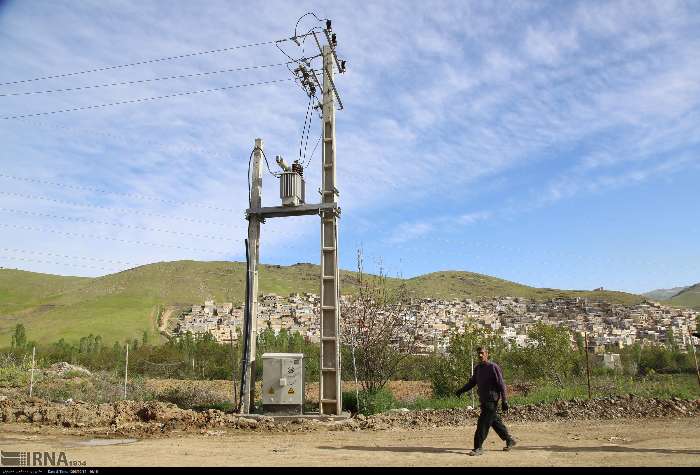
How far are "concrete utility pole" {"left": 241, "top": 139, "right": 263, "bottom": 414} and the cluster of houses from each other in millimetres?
53093

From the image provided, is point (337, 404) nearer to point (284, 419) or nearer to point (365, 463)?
point (284, 419)

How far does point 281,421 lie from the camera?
15.4 metres

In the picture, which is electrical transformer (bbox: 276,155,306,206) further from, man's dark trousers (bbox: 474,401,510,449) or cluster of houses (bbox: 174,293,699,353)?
cluster of houses (bbox: 174,293,699,353)

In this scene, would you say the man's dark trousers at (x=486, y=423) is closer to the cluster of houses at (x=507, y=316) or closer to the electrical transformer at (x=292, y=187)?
the electrical transformer at (x=292, y=187)

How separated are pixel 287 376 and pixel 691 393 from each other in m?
13.6

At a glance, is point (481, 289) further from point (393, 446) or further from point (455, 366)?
point (393, 446)

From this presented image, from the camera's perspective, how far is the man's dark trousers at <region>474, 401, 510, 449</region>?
1017cm

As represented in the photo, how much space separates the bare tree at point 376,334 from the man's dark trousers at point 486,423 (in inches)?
310

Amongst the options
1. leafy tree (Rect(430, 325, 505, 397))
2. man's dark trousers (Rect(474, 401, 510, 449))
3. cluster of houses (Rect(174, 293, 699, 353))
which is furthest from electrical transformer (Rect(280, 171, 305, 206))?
cluster of houses (Rect(174, 293, 699, 353))

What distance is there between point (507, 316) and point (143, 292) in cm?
6515

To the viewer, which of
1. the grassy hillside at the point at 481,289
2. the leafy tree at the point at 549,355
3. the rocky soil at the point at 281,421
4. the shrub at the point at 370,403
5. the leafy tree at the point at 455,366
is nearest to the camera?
the rocky soil at the point at 281,421

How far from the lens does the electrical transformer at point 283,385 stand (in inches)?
627

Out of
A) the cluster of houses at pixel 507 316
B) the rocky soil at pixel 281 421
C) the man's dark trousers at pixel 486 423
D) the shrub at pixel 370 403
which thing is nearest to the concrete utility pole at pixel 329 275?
the rocky soil at pixel 281 421
